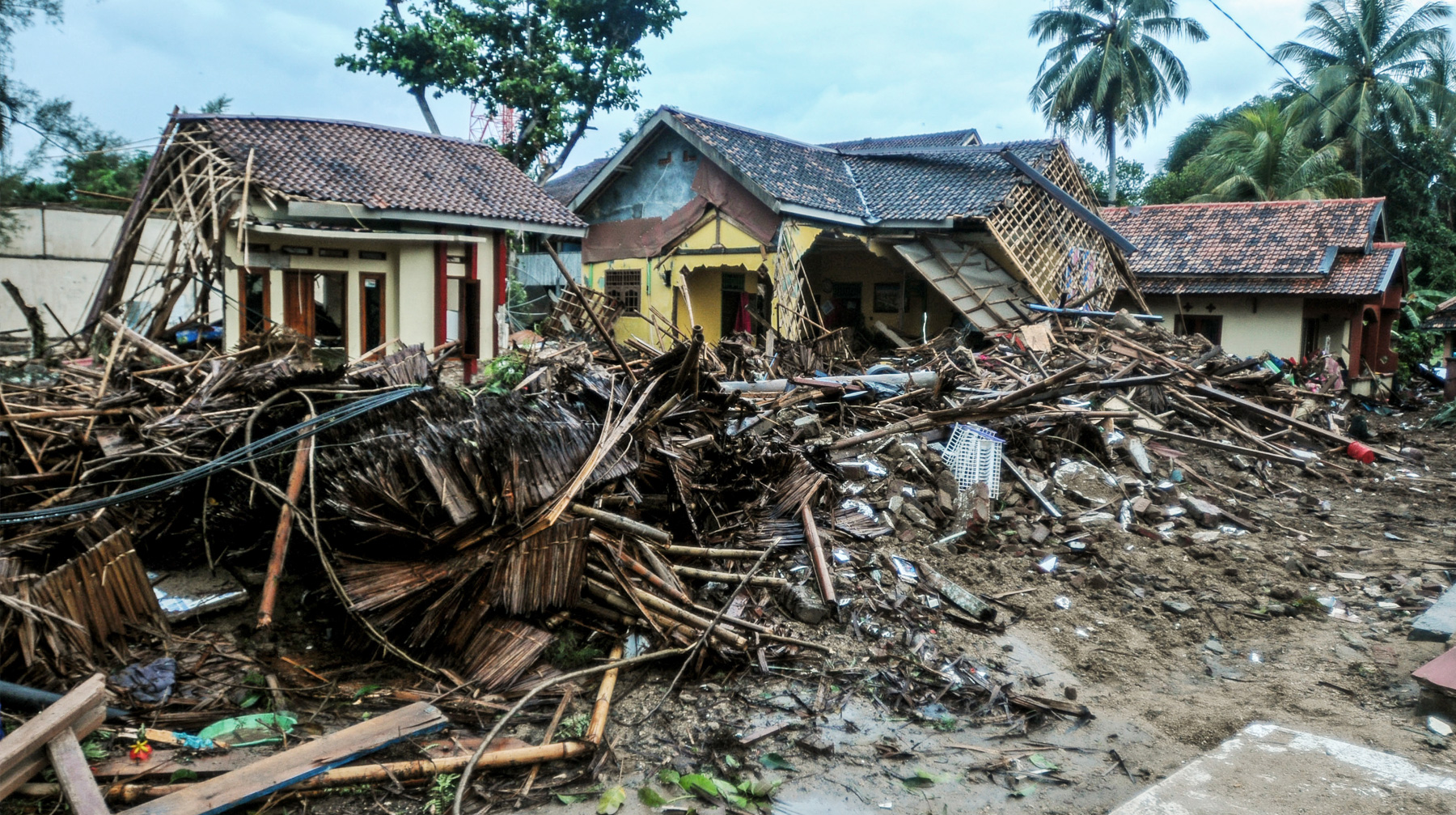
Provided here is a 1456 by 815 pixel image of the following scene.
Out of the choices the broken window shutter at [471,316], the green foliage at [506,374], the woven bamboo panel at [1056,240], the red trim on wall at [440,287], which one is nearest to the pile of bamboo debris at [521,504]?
the green foliage at [506,374]

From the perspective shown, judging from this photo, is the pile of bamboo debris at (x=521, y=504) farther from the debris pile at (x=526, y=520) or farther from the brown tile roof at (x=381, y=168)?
the brown tile roof at (x=381, y=168)

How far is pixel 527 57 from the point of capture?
85.9 ft

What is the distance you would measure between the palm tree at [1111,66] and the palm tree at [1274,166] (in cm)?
474

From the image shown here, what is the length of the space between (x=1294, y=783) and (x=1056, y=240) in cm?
1646

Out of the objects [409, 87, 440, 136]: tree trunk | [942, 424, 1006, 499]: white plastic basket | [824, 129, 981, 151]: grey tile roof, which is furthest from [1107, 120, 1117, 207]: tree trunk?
[942, 424, 1006, 499]: white plastic basket

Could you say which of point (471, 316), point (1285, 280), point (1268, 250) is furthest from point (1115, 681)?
point (1268, 250)

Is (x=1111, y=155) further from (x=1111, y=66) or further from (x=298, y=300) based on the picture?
(x=298, y=300)

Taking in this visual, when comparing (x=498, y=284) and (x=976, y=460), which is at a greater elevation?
(x=498, y=284)

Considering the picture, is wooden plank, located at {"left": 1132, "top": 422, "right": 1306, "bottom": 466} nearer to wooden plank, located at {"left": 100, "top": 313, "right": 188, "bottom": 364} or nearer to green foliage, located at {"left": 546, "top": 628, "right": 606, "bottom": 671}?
green foliage, located at {"left": 546, "top": 628, "right": 606, "bottom": 671}

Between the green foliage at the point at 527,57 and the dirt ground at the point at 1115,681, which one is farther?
the green foliage at the point at 527,57

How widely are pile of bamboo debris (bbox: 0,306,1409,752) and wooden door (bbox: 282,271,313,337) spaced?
596 cm

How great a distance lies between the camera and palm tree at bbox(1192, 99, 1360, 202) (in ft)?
93.4

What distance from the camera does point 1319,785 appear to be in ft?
12.3

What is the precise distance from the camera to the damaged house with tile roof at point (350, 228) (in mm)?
12352
